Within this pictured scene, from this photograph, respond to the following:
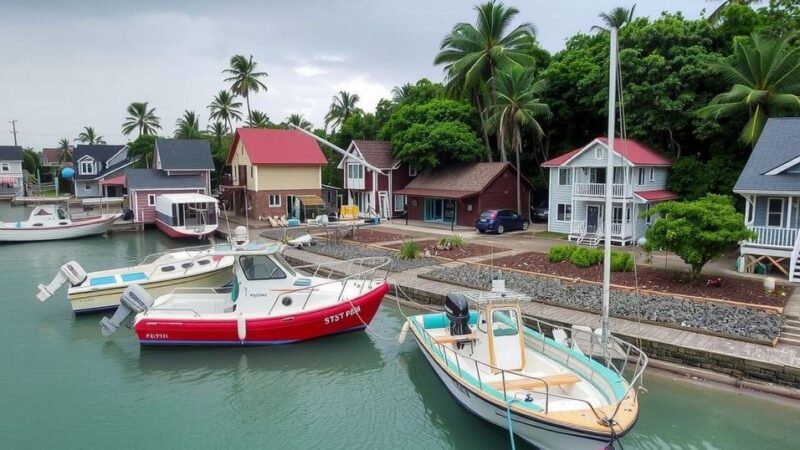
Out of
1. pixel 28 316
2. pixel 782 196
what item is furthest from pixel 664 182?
pixel 28 316

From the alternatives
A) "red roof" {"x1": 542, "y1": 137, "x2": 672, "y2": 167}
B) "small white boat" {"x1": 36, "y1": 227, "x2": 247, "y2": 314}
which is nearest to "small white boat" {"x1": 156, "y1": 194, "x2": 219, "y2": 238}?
"small white boat" {"x1": 36, "y1": 227, "x2": 247, "y2": 314}

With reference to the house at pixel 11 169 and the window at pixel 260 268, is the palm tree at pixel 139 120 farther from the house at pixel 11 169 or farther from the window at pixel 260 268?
the window at pixel 260 268

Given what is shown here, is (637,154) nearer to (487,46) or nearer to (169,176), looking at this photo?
(487,46)

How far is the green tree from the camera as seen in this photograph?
15.9 m

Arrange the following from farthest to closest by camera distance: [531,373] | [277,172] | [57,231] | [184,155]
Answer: [184,155] → [277,172] → [57,231] → [531,373]

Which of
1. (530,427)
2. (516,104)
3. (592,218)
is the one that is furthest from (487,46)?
(530,427)

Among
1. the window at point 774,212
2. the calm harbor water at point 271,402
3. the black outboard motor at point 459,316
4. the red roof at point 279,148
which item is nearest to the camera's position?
the calm harbor water at point 271,402

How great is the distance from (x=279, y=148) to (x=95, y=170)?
1338 inches

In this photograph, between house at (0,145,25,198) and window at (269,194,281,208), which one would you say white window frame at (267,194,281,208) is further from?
house at (0,145,25,198)

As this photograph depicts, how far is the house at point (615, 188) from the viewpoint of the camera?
85.5 ft

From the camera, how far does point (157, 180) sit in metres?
40.0

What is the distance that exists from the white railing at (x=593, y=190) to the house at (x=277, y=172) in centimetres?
1805

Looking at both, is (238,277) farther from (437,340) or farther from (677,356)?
(677,356)

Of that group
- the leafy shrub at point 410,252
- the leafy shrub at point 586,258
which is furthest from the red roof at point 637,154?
the leafy shrub at point 410,252
